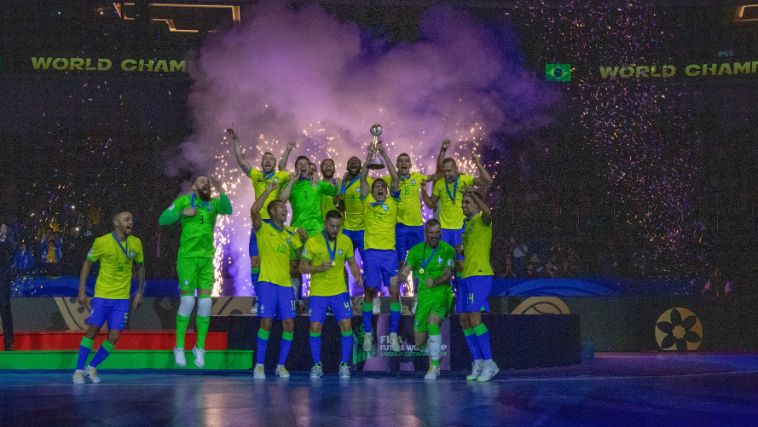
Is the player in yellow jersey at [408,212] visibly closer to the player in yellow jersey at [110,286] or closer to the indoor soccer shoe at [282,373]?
the indoor soccer shoe at [282,373]

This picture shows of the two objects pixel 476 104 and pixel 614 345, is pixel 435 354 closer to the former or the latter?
pixel 614 345

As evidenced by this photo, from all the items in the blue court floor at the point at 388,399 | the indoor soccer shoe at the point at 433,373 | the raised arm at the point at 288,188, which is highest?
the raised arm at the point at 288,188

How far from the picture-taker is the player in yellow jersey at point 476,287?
34.6 ft

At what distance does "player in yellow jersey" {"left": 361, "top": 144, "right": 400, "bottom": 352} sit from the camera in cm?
1180

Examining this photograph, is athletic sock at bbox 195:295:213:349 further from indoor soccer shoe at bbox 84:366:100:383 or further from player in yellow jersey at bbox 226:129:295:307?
indoor soccer shoe at bbox 84:366:100:383

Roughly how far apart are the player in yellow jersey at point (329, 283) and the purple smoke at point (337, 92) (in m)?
10.4

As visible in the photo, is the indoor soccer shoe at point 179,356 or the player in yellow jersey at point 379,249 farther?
the player in yellow jersey at point 379,249

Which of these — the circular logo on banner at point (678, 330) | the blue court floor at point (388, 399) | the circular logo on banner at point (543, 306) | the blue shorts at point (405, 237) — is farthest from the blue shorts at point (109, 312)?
the circular logo on banner at point (678, 330)

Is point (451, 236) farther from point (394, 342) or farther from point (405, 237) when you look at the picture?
point (394, 342)

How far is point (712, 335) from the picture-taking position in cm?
1688

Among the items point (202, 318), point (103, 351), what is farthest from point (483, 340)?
point (103, 351)

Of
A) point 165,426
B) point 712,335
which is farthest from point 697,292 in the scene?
point 165,426

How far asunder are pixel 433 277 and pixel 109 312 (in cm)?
410

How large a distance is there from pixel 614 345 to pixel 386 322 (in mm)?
6751
